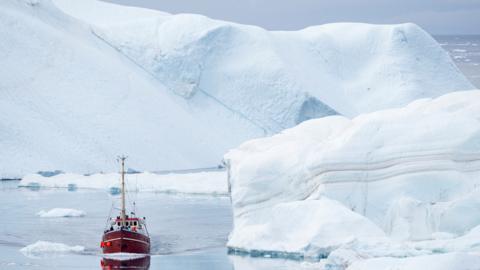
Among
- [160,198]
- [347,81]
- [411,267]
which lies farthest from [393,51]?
[411,267]

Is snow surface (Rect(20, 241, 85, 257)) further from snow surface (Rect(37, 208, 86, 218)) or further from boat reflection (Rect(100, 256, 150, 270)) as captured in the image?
snow surface (Rect(37, 208, 86, 218))

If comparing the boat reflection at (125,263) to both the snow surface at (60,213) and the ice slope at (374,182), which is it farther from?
the snow surface at (60,213)

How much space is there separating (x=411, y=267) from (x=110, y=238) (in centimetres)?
815

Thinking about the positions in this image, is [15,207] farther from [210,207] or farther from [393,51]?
[393,51]

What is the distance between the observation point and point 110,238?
19547 millimetres

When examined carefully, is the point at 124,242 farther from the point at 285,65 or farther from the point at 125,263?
the point at 285,65

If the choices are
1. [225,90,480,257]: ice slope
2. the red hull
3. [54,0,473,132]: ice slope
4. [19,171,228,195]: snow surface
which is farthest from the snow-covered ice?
[225,90,480,257]: ice slope

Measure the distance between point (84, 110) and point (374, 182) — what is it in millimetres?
26502

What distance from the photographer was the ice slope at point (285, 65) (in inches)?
1859

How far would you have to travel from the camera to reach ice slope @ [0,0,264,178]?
3919 cm

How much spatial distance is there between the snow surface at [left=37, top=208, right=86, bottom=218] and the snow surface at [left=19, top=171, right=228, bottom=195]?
7.02 m

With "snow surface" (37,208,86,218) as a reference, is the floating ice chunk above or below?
below

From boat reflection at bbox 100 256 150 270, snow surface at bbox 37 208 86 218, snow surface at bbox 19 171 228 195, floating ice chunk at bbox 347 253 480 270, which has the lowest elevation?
floating ice chunk at bbox 347 253 480 270

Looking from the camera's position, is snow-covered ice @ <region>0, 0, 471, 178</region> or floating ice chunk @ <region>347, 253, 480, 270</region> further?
snow-covered ice @ <region>0, 0, 471, 178</region>
